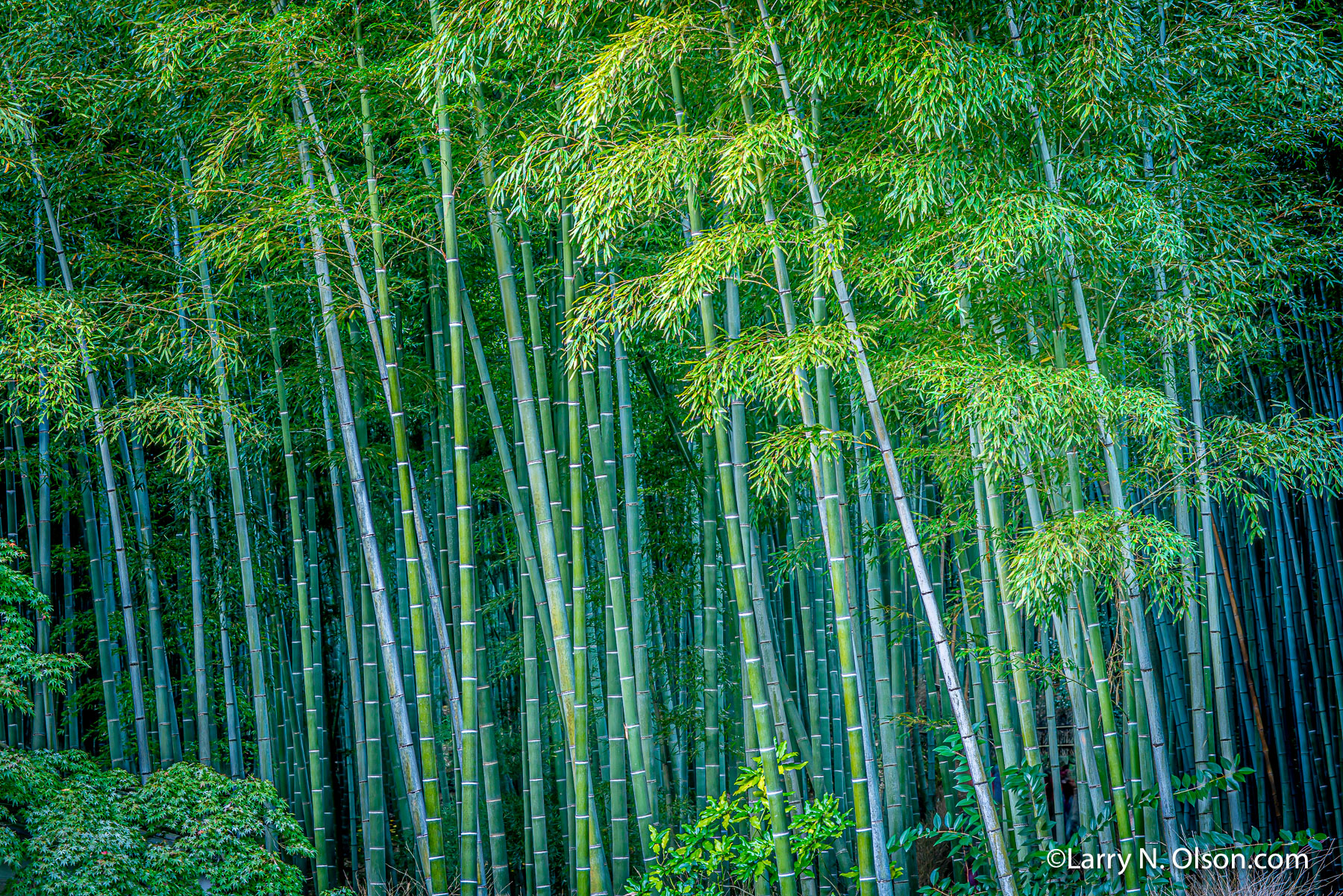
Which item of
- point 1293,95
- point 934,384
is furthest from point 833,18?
point 1293,95

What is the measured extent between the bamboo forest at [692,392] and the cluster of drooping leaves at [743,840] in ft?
0.08

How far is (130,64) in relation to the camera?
493cm

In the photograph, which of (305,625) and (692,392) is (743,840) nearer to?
(692,392)

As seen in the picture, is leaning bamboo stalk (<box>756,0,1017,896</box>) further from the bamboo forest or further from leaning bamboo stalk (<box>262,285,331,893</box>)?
leaning bamboo stalk (<box>262,285,331,893</box>)

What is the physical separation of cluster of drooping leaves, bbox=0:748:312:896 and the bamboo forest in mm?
21

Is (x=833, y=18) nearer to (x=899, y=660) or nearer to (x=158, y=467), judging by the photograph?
(x=899, y=660)

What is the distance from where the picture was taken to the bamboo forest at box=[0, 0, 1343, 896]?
11.2 feet

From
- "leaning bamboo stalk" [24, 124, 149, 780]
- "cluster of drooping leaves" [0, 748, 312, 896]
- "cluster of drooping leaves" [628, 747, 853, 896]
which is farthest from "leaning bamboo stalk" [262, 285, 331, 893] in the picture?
"cluster of drooping leaves" [628, 747, 853, 896]

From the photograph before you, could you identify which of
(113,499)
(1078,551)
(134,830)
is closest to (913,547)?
(1078,551)

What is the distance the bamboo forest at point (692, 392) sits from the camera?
3.40 meters

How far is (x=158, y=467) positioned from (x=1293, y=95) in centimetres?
647

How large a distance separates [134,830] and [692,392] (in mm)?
2775

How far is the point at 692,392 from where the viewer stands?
342 cm

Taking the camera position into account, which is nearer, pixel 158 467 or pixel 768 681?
pixel 768 681
